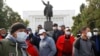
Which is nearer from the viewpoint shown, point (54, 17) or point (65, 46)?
point (65, 46)

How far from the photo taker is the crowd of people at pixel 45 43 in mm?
5816

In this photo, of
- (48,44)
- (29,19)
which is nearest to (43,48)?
(48,44)

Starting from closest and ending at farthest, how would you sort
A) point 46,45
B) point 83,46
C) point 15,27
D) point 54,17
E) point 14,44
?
1. point 14,44
2. point 15,27
3. point 83,46
4. point 46,45
5. point 54,17

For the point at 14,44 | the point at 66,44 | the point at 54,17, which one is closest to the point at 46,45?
the point at 66,44

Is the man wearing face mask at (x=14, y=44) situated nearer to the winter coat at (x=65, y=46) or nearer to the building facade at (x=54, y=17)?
the winter coat at (x=65, y=46)

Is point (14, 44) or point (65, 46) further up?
point (14, 44)

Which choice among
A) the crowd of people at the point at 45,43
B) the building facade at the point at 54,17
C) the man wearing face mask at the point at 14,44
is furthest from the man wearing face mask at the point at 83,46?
the building facade at the point at 54,17

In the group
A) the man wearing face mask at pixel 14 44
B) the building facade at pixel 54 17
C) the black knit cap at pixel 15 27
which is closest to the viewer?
the man wearing face mask at pixel 14 44

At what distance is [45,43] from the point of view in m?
11.8

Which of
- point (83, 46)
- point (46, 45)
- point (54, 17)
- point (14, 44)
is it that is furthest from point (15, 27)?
point (54, 17)

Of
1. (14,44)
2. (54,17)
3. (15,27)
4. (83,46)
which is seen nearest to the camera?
(14,44)

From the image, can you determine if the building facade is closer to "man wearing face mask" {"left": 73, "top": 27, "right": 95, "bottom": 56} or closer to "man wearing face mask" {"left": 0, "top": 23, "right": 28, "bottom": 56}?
"man wearing face mask" {"left": 73, "top": 27, "right": 95, "bottom": 56}

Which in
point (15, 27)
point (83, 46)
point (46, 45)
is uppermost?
point (15, 27)

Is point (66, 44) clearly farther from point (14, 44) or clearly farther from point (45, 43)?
point (14, 44)
